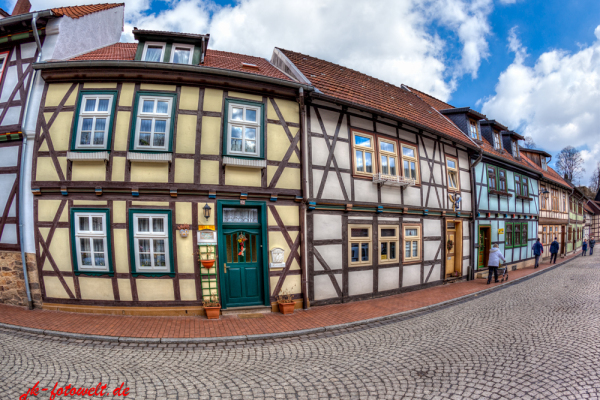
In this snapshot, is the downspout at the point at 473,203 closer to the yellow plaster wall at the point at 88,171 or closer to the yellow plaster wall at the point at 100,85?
the yellow plaster wall at the point at 100,85

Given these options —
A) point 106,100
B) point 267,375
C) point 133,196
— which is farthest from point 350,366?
point 106,100

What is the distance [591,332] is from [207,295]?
8.79m

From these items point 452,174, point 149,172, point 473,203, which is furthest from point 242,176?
point 473,203

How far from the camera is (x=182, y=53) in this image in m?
9.01

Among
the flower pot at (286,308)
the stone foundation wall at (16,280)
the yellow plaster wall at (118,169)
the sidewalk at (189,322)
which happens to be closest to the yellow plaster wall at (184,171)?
the yellow plaster wall at (118,169)

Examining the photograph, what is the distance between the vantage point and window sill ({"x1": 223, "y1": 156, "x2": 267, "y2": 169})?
25.8ft

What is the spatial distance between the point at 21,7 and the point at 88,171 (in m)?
8.81

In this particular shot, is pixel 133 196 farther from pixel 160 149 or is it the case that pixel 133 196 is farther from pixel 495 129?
pixel 495 129

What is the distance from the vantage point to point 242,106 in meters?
8.33

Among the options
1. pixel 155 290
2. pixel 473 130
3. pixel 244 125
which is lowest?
pixel 155 290

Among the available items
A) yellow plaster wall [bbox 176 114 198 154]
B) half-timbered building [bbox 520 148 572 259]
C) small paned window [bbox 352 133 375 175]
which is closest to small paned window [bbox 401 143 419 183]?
small paned window [bbox 352 133 375 175]

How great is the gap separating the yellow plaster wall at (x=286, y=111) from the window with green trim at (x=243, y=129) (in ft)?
0.97

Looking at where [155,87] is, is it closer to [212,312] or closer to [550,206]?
[212,312]

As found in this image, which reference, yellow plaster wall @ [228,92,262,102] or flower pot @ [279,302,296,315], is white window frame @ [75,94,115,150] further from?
flower pot @ [279,302,296,315]
